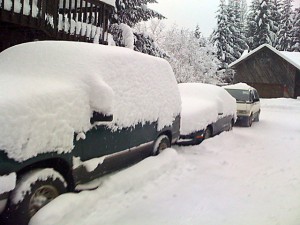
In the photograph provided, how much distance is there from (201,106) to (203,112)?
0.33 m

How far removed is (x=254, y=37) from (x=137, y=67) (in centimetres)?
5327

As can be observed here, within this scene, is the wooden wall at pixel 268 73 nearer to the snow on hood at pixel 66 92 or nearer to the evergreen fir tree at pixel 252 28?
the evergreen fir tree at pixel 252 28

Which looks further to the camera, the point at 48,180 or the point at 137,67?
A: the point at 137,67

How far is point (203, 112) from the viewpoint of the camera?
866cm

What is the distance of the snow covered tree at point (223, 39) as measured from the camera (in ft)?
161

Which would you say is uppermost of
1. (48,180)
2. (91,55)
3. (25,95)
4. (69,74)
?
(91,55)

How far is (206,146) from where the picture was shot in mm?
8289

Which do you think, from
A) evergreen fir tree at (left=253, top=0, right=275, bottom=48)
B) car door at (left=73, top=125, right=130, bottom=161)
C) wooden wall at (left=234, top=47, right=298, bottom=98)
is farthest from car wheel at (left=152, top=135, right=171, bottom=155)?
evergreen fir tree at (left=253, top=0, right=275, bottom=48)

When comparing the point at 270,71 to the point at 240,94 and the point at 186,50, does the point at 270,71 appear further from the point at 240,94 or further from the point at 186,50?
the point at 240,94

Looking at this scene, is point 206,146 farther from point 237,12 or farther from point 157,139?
point 237,12

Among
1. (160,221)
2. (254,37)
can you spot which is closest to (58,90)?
(160,221)

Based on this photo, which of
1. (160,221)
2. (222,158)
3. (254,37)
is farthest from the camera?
(254,37)

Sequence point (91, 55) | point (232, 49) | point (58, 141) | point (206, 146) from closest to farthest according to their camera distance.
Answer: point (58, 141), point (91, 55), point (206, 146), point (232, 49)

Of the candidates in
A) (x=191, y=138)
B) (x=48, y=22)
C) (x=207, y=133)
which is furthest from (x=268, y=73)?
(x=48, y=22)
